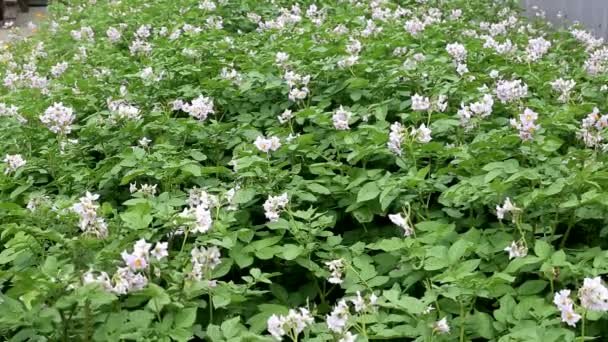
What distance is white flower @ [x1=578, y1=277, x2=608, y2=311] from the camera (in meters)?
1.62

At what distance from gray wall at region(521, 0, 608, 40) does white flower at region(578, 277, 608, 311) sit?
13.1 ft

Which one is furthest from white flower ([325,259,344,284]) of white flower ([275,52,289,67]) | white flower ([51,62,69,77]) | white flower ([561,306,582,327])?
white flower ([51,62,69,77])

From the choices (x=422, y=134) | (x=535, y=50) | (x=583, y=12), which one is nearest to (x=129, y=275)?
(x=422, y=134)

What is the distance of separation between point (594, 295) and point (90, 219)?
1.26 meters

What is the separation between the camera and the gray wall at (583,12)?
5219mm

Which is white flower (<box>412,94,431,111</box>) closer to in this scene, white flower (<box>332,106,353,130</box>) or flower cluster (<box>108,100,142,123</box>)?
white flower (<box>332,106,353,130</box>)

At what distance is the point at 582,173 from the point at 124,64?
108 inches

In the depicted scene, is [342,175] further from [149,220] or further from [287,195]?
[149,220]

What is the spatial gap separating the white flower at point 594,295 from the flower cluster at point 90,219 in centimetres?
120

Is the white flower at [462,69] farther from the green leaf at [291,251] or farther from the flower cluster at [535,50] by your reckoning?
the green leaf at [291,251]

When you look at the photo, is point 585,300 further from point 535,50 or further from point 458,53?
point 535,50

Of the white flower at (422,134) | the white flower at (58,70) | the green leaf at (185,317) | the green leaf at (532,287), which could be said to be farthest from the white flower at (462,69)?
the white flower at (58,70)


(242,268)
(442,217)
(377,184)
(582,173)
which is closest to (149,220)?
(242,268)

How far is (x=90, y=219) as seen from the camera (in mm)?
1940
